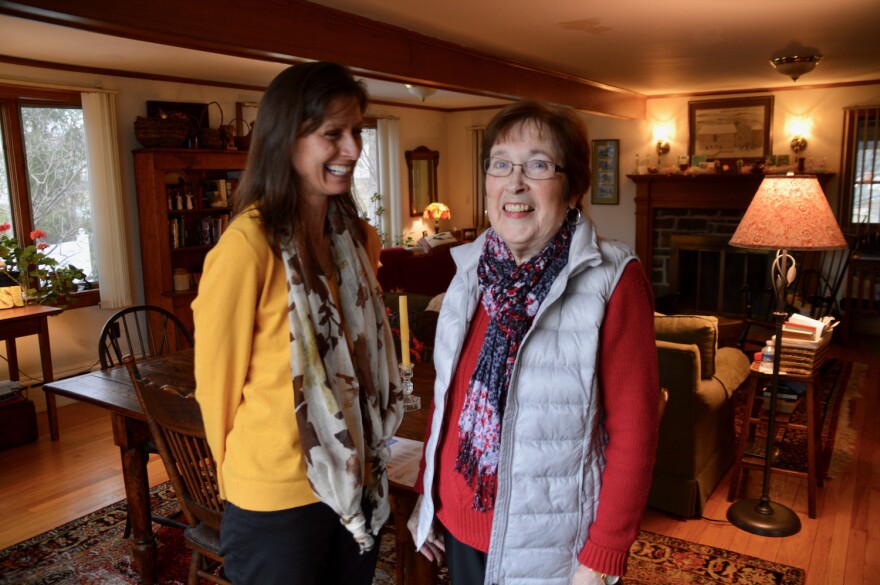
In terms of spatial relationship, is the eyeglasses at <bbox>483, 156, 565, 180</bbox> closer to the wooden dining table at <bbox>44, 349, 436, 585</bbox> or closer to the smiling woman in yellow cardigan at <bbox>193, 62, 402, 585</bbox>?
Result: the smiling woman in yellow cardigan at <bbox>193, 62, 402, 585</bbox>

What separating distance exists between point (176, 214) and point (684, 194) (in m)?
5.17

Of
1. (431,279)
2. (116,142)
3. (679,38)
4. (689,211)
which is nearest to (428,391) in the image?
(679,38)

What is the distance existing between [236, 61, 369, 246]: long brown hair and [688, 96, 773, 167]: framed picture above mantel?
713cm

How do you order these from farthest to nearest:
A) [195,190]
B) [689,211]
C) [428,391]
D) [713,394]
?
[689,211], [195,190], [713,394], [428,391]

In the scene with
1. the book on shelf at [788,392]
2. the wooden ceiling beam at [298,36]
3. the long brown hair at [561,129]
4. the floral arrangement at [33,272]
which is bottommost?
the book on shelf at [788,392]

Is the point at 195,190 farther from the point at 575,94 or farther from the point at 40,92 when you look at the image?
the point at 575,94

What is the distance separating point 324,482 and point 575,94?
210 inches

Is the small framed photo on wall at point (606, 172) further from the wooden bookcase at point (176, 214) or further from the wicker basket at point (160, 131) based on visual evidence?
the wicker basket at point (160, 131)

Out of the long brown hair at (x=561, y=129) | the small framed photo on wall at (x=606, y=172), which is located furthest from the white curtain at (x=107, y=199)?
the small framed photo on wall at (x=606, y=172)

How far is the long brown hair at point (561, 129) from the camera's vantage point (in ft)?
4.22

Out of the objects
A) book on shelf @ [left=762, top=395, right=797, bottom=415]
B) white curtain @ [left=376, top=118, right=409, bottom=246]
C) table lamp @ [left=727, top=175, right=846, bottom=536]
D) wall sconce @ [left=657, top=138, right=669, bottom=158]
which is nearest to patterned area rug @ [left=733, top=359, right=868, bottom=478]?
book on shelf @ [left=762, top=395, right=797, bottom=415]

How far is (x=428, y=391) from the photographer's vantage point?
2611 millimetres

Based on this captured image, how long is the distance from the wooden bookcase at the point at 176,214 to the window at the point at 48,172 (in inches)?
16.6

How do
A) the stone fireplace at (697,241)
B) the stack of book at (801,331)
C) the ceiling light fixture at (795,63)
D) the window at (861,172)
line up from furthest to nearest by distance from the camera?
1. the stone fireplace at (697,241)
2. the window at (861,172)
3. the ceiling light fixture at (795,63)
4. the stack of book at (801,331)
